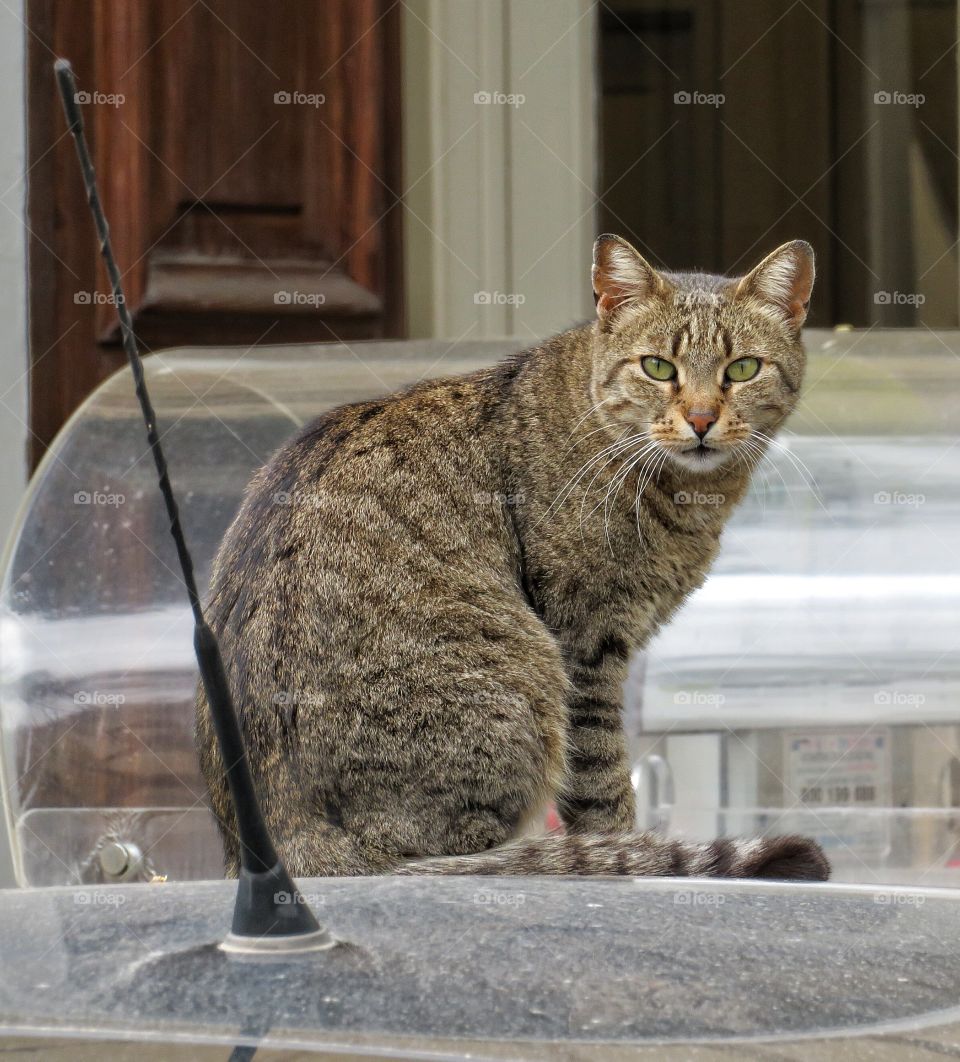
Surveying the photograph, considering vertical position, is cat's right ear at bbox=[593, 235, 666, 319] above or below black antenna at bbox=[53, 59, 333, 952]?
above

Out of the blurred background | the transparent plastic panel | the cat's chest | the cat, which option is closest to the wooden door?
the blurred background

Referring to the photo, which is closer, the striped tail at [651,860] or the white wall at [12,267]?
the striped tail at [651,860]

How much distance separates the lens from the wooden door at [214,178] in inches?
70.9

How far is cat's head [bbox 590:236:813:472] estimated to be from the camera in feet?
3.28

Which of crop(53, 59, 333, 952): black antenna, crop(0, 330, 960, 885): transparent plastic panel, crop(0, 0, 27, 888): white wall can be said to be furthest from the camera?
crop(0, 0, 27, 888): white wall

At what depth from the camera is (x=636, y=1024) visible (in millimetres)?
514

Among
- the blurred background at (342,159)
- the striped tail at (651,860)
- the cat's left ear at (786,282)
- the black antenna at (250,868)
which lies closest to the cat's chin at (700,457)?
the cat's left ear at (786,282)

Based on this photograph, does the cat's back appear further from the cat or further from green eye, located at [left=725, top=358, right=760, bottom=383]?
green eye, located at [left=725, top=358, right=760, bottom=383]

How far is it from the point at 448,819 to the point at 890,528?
0.74 meters

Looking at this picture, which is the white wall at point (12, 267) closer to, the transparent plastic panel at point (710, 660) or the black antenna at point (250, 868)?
the transparent plastic panel at point (710, 660)

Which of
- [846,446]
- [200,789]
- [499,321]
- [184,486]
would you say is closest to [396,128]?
[499,321]

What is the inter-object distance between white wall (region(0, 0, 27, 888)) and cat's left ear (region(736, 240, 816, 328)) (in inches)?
45.6

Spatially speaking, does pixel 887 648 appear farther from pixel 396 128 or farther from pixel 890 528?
pixel 396 128

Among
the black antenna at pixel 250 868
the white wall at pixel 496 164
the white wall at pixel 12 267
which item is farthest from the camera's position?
the white wall at pixel 496 164
